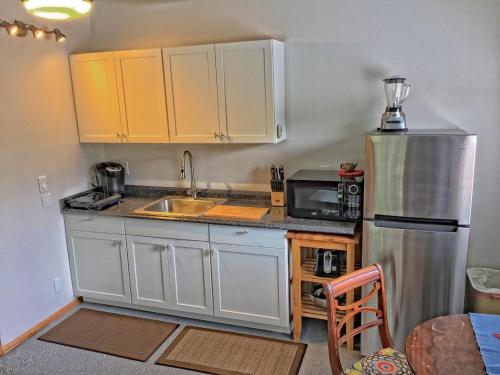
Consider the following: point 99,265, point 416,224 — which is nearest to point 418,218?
point 416,224

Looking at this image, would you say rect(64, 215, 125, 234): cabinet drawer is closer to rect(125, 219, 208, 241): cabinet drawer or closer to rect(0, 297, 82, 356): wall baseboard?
rect(125, 219, 208, 241): cabinet drawer

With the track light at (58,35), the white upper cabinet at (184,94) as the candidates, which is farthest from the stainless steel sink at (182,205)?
the track light at (58,35)

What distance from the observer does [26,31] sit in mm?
2959

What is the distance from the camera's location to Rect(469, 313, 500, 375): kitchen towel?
1467mm

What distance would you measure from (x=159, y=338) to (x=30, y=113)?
190 cm

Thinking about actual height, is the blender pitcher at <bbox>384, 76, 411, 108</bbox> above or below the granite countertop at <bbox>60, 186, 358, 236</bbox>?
above

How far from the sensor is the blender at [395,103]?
8.50 ft

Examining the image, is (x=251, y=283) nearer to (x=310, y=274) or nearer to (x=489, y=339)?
(x=310, y=274)

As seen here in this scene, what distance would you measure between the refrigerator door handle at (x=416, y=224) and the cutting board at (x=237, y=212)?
A: 2.71ft

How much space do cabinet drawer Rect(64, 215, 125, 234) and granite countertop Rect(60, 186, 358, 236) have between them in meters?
0.04

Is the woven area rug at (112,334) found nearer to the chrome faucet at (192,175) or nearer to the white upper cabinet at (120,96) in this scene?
the chrome faucet at (192,175)

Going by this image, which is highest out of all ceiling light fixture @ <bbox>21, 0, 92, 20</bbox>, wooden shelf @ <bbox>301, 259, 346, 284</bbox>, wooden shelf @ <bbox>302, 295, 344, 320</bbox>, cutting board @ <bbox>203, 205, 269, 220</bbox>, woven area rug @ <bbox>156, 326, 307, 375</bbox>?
ceiling light fixture @ <bbox>21, 0, 92, 20</bbox>

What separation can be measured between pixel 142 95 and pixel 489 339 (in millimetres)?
2724

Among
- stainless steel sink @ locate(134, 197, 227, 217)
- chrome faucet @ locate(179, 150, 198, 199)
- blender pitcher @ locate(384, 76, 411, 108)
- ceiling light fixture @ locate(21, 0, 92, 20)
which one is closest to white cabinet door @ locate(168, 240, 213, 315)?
stainless steel sink @ locate(134, 197, 227, 217)
